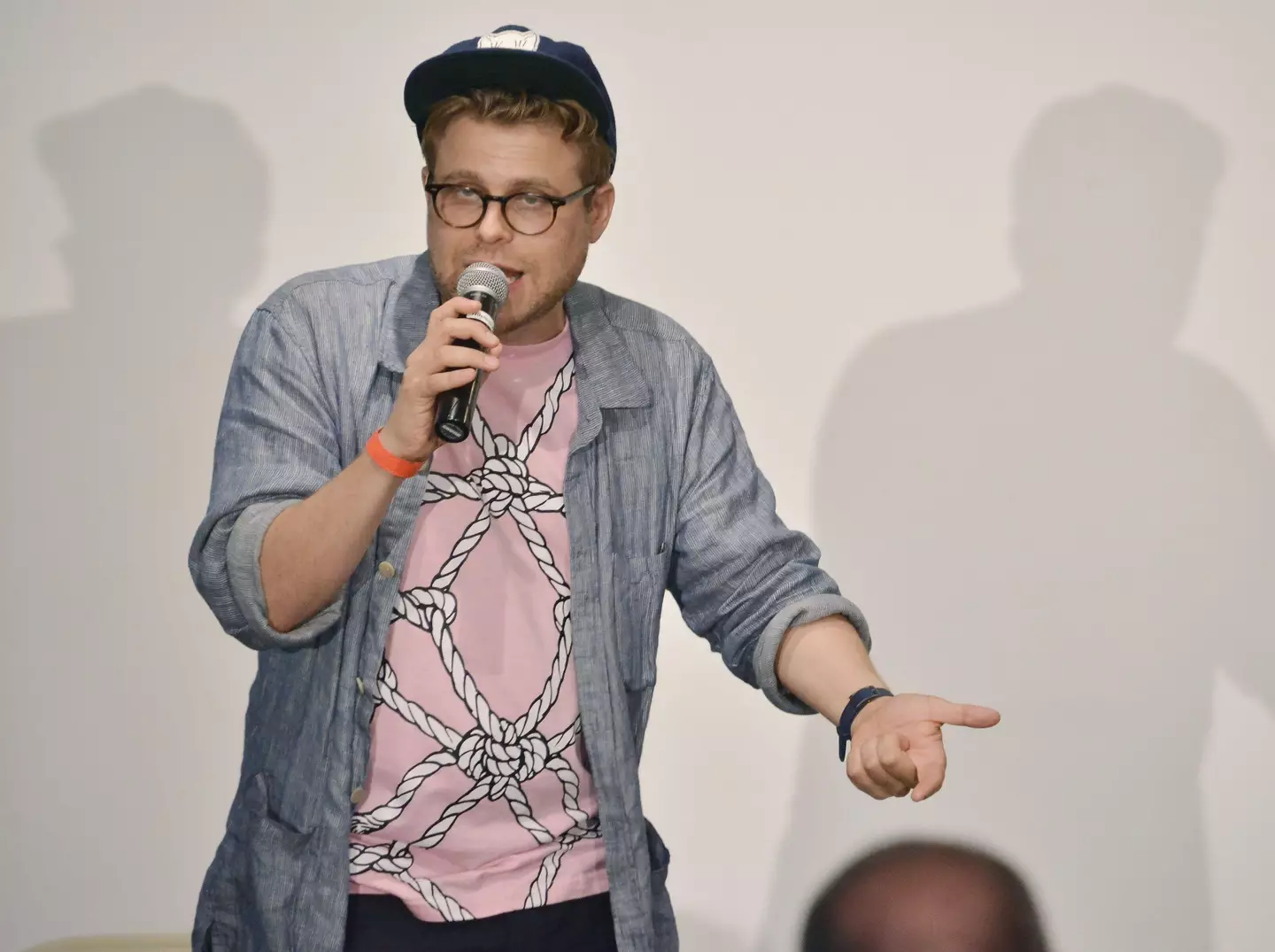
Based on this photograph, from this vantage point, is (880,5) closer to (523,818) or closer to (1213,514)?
(1213,514)

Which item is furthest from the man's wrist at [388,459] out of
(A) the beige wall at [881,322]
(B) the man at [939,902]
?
(B) the man at [939,902]

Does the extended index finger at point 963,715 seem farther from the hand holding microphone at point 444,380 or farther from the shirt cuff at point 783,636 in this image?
the hand holding microphone at point 444,380

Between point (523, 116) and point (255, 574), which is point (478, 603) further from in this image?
point (523, 116)

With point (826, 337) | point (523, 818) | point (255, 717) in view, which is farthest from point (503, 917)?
point (826, 337)

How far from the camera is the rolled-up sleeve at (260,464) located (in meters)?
1.36

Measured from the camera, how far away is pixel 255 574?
1343 millimetres

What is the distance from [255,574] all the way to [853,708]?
2.11 feet

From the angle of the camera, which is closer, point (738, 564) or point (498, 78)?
point (498, 78)

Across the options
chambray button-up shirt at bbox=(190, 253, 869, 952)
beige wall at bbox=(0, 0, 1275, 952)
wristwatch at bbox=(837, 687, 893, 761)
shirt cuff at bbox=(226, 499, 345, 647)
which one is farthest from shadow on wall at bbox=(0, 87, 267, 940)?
wristwatch at bbox=(837, 687, 893, 761)

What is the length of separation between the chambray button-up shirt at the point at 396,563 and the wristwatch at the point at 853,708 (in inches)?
6.0

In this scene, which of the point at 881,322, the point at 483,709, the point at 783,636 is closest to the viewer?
the point at 483,709

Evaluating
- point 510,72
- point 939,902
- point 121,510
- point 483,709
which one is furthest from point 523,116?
point 939,902

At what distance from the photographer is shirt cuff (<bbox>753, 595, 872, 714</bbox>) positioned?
5.12 ft

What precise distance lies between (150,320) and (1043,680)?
1789mm
